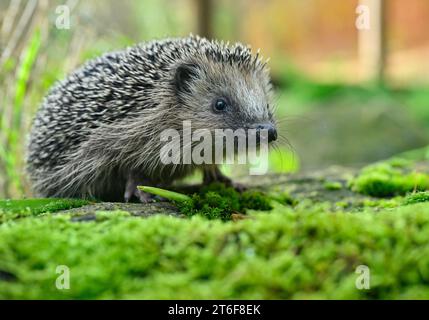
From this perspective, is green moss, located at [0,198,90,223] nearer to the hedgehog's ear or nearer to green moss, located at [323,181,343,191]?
the hedgehog's ear

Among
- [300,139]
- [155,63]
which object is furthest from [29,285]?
[300,139]

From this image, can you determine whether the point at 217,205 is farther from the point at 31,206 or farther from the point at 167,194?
the point at 31,206

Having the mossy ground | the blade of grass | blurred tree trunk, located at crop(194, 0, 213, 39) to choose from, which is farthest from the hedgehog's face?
blurred tree trunk, located at crop(194, 0, 213, 39)

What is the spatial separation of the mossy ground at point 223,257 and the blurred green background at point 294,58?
3483mm

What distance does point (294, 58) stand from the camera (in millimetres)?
32781

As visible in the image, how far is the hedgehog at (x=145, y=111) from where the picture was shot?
6.51 m

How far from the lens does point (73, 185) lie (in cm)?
690

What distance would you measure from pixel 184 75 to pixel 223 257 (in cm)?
353

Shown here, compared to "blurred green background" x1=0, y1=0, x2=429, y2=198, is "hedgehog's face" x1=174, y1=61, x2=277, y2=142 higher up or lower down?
lower down

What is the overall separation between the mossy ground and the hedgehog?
2403mm

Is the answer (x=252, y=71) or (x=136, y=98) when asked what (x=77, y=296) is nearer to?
(x=136, y=98)

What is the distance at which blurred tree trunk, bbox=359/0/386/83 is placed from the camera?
21938mm
